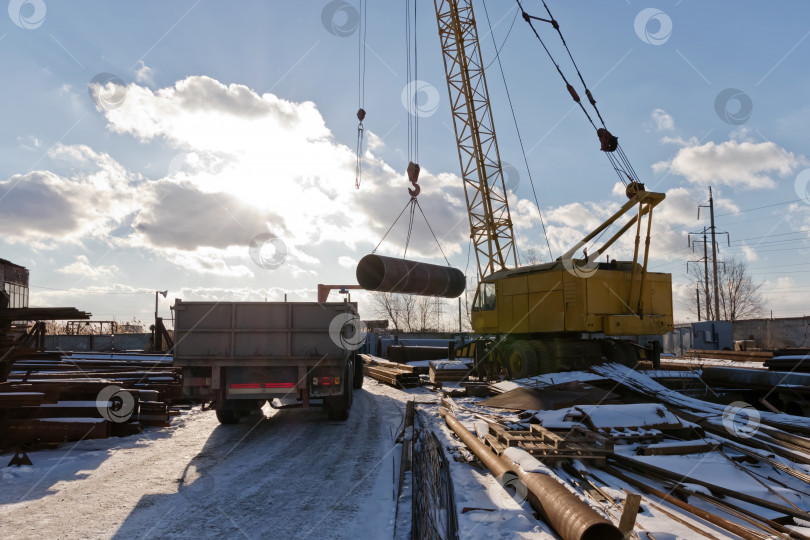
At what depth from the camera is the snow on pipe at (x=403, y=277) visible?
14.9 m

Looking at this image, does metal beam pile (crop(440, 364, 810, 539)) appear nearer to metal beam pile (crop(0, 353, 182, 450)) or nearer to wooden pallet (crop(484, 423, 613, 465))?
wooden pallet (crop(484, 423, 613, 465))

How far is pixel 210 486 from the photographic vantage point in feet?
19.5

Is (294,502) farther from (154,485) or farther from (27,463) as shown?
(27,463)

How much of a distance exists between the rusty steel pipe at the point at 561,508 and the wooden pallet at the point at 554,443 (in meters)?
0.56

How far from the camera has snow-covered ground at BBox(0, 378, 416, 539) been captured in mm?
4691

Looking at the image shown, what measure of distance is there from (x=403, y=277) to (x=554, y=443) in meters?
9.05

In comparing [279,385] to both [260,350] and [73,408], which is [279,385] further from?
[73,408]

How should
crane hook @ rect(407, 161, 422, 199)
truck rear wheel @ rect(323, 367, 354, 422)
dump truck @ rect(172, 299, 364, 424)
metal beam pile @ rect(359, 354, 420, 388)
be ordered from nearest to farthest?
1. dump truck @ rect(172, 299, 364, 424)
2. truck rear wheel @ rect(323, 367, 354, 422)
3. metal beam pile @ rect(359, 354, 420, 388)
4. crane hook @ rect(407, 161, 422, 199)

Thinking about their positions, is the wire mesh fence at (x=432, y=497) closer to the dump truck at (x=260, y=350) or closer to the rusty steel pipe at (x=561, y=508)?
the rusty steel pipe at (x=561, y=508)

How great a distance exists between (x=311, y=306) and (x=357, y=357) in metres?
6.55

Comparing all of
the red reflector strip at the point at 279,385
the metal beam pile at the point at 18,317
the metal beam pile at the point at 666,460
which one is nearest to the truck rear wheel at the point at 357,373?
the metal beam pile at the point at 666,460

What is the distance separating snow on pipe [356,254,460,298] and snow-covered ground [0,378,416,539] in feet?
19.7

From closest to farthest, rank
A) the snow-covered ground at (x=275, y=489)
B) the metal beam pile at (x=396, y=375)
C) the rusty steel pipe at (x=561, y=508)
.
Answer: the rusty steel pipe at (x=561, y=508) → the snow-covered ground at (x=275, y=489) → the metal beam pile at (x=396, y=375)

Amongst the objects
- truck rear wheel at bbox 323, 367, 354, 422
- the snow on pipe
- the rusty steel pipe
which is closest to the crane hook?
the snow on pipe
